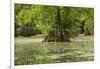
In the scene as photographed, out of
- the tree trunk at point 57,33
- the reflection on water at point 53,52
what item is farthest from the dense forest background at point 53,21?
the reflection on water at point 53,52

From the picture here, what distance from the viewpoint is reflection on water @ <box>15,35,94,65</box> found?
2.57 metres

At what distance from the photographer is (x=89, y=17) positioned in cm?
286

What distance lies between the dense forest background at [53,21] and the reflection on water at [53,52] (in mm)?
104

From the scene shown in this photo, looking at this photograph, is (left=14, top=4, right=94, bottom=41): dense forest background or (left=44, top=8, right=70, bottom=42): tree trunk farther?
(left=44, top=8, right=70, bottom=42): tree trunk

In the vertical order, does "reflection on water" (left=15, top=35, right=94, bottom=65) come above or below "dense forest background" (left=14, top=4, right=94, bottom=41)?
below

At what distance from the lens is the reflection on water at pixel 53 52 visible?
257 cm

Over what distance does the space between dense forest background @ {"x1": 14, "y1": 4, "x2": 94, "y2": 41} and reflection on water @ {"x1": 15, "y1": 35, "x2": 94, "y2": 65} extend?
104 millimetres

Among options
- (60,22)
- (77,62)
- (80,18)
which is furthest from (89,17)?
(77,62)

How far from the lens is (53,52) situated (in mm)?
2697

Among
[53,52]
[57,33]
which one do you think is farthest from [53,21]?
[53,52]

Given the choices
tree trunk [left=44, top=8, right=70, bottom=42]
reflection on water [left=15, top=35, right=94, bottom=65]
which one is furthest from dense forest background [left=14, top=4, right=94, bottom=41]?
reflection on water [left=15, top=35, right=94, bottom=65]

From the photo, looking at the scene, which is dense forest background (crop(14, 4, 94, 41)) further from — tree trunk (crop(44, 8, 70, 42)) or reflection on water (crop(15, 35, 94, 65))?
reflection on water (crop(15, 35, 94, 65))
